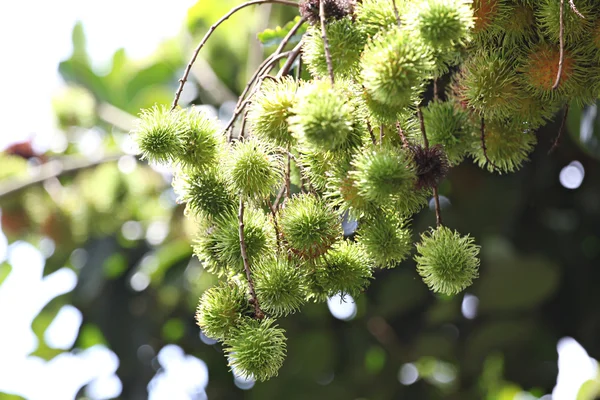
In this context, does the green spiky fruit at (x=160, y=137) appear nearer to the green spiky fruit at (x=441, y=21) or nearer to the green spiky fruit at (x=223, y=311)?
the green spiky fruit at (x=223, y=311)

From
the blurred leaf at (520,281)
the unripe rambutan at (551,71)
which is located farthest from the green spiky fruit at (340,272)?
the blurred leaf at (520,281)

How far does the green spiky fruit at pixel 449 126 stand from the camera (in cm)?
140

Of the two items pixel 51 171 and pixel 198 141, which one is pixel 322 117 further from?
pixel 51 171

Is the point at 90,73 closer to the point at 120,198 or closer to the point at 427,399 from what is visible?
the point at 120,198

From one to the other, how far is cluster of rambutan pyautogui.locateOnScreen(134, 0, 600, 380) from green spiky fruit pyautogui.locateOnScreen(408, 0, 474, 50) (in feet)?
0.05


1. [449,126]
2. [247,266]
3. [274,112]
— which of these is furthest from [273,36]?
[247,266]

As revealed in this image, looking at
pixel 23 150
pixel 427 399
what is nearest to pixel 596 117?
pixel 427 399

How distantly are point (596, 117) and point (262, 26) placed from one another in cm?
134

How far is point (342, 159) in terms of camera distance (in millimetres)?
1190

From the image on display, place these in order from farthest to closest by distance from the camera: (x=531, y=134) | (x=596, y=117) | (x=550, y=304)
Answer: (x=550, y=304)
(x=596, y=117)
(x=531, y=134)

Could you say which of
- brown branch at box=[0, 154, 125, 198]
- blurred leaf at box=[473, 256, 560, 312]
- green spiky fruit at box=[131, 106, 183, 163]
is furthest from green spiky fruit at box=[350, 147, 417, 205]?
brown branch at box=[0, 154, 125, 198]

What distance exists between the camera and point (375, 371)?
11.1 feet

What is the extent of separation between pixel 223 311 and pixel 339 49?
0.50 m

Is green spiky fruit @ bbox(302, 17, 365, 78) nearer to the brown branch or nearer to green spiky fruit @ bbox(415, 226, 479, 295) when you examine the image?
green spiky fruit @ bbox(415, 226, 479, 295)
